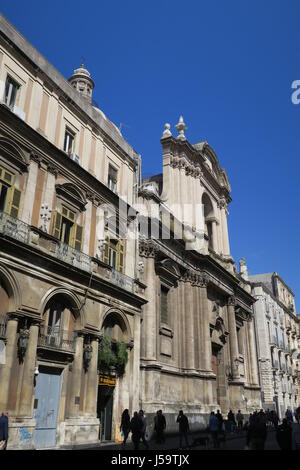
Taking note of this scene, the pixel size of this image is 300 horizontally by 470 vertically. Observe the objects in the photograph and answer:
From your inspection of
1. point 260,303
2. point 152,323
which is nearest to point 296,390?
point 260,303

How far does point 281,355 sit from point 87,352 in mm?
40818

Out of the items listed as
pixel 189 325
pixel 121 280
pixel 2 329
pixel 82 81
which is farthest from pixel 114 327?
pixel 82 81

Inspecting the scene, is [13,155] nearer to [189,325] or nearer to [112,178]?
[112,178]

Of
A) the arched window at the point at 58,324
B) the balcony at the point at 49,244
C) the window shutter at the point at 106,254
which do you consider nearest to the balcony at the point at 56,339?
the arched window at the point at 58,324

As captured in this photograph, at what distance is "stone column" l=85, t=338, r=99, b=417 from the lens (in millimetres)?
17766

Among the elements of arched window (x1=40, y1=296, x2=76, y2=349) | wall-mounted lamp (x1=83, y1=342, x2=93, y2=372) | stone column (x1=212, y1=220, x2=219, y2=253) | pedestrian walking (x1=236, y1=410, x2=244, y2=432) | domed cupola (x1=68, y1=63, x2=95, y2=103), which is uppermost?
domed cupola (x1=68, y1=63, x2=95, y2=103)

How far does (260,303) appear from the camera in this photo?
2003 inches

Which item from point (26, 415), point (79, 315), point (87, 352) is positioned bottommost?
point (26, 415)

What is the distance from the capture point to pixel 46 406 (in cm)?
1619

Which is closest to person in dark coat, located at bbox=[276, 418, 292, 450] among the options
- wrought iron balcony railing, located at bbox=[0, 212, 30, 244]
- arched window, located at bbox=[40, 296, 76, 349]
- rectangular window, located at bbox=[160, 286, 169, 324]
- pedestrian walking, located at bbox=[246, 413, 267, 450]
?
pedestrian walking, located at bbox=[246, 413, 267, 450]

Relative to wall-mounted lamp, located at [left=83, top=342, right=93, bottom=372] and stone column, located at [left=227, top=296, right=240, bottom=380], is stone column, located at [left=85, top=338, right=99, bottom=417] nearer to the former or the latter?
wall-mounted lamp, located at [left=83, top=342, right=93, bottom=372]

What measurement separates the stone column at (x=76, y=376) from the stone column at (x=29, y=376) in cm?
233

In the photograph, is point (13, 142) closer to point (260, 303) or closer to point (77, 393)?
point (77, 393)

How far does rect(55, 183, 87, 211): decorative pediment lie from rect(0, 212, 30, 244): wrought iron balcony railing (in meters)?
3.19
